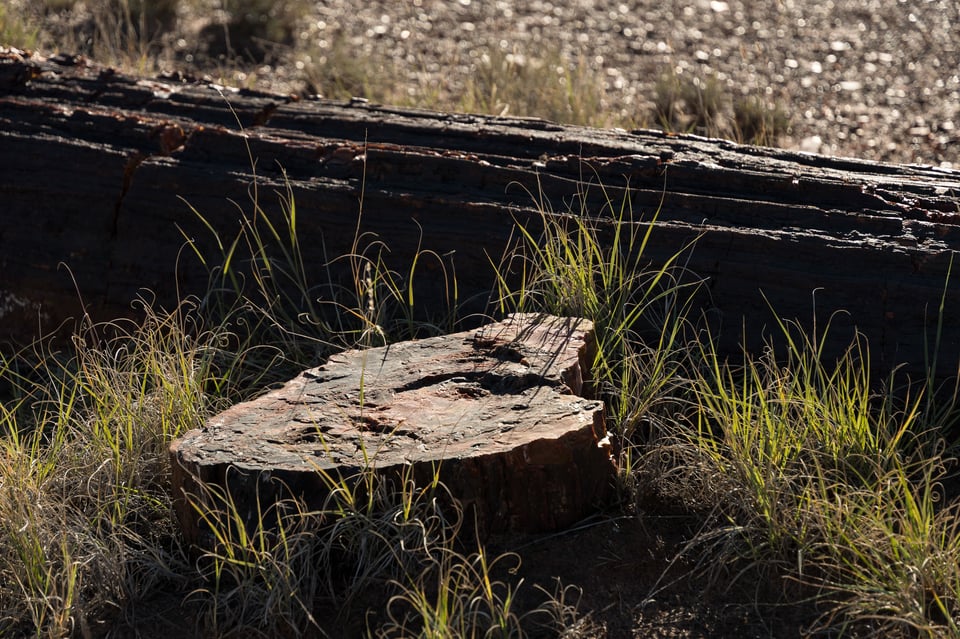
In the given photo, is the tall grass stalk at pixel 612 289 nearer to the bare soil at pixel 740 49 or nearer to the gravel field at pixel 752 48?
the bare soil at pixel 740 49

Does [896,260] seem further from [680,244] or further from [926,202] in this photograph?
[680,244]

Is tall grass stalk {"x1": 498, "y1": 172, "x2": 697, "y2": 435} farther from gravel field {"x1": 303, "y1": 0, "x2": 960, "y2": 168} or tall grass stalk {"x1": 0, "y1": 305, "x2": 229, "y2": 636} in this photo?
gravel field {"x1": 303, "y1": 0, "x2": 960, "y2": 168}

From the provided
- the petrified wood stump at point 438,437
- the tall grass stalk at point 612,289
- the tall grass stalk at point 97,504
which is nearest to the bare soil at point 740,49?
the tall grass stalk at point 612,289

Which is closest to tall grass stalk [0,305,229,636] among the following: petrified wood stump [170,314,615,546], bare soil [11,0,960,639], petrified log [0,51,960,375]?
petrified wood stump [170,314,615,546]

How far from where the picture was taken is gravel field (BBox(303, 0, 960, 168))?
5.88 meters

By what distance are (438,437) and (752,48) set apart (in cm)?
536

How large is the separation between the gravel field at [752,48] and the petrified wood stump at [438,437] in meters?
3.11

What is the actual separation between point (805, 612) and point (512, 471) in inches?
27.7

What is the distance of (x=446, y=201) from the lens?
10.9 feet

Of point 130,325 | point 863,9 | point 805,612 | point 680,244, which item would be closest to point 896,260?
point 680,244

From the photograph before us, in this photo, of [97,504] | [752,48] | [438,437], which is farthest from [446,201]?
[752,48]

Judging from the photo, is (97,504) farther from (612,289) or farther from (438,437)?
(612,289)

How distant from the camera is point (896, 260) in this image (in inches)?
116

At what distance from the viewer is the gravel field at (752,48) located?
5.88 m
